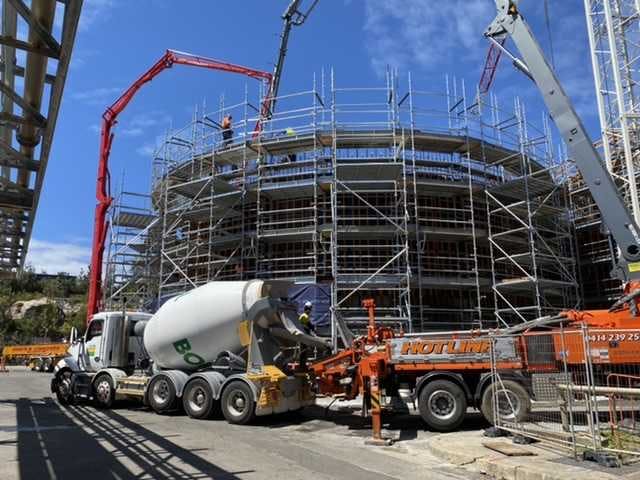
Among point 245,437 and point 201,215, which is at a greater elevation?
point 201,215

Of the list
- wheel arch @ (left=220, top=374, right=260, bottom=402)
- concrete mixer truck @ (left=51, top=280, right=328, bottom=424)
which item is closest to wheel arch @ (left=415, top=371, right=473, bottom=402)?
concrete mixer truck @ (left=51, top=280, right=328, bottom=424)

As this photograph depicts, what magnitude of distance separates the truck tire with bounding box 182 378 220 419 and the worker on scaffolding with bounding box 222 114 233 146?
15.7 m

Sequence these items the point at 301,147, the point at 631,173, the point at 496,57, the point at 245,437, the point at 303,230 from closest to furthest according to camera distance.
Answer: the point at 245,437
the point at 631,173
the point at 303,230
the point at 301,147
the point at 496,57

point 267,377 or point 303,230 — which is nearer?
point 267,377

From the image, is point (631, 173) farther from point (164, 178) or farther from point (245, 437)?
point (164, 178)

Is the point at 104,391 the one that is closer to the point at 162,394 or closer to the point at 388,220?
the point at 162,394

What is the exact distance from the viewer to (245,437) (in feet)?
35.7

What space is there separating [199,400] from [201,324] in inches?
75.4

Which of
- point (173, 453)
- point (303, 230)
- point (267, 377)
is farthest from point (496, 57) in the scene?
point (173, 453)

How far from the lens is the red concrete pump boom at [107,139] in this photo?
1112 inches

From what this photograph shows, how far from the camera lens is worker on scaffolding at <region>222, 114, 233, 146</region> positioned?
27.1 m

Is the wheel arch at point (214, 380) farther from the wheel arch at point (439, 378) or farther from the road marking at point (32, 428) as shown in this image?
the wheel arch at point (439, 378)

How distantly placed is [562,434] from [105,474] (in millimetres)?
7168

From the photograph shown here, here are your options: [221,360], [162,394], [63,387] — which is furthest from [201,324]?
[63,387]
